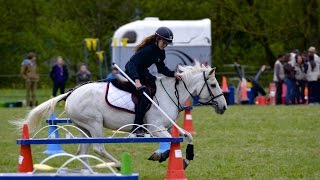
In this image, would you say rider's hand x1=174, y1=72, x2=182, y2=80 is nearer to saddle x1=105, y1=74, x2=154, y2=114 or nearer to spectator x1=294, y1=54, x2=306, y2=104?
saddle x1=105, y1=74, x2=154, y2=114

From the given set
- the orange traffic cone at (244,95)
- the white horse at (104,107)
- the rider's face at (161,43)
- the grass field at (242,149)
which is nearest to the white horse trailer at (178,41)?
the orange traffic cone at (244,95)

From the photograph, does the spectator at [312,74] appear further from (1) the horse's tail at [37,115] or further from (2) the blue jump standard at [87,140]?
(2) the blue jump standard at [87,140]

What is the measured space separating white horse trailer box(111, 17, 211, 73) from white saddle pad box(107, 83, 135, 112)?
22861mm

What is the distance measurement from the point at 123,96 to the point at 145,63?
0.54 metres

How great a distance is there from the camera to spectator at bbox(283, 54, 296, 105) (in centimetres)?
3005

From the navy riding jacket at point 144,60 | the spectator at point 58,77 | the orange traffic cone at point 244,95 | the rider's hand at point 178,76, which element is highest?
the navy riding jacket at point 144,60

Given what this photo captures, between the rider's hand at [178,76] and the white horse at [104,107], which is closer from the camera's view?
the white horse at [104,107]

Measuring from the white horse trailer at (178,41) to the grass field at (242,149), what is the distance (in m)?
10.5

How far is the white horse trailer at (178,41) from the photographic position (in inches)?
1385

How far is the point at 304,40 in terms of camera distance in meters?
44.2

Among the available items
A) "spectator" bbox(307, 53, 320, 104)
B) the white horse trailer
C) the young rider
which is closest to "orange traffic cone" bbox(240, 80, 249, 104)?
"spectator" bbox(307, 53, 320, 104)

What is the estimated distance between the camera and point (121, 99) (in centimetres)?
1206

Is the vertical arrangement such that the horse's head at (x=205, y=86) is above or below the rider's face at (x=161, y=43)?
below

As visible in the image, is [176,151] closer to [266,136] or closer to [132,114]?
[132,114]
